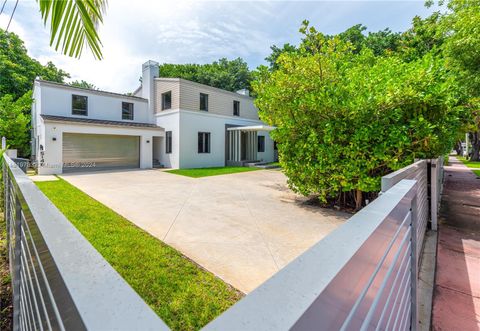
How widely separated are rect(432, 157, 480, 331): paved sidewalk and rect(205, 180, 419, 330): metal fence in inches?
68.7

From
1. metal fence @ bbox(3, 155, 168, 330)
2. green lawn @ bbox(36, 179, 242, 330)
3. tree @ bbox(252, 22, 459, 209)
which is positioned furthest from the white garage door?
metal fence @ bbox(3, 155, 168, 330)

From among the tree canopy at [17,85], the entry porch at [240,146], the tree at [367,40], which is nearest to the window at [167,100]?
the entry porch at [240,146]

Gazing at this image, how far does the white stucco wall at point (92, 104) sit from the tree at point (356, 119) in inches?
586

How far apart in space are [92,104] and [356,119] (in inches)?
696

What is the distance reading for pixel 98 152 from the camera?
1722cm

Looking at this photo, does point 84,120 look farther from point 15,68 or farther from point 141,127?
point 15,68

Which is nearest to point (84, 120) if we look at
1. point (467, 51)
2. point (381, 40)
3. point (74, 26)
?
point (74, 26)

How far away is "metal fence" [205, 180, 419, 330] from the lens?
580 mm

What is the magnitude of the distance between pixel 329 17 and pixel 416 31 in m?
8.47

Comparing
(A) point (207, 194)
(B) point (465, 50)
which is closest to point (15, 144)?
(A) point (207, 194)

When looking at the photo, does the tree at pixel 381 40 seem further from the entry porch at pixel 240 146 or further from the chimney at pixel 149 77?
the chimney at pixel 149 77

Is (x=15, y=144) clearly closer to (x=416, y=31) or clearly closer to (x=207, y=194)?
(x=207, y=194)

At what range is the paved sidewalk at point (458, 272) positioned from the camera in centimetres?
262

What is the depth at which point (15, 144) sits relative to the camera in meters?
17.8
